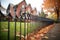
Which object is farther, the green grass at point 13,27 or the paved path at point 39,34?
the paved path at point 39,34

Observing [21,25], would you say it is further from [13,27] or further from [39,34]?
[39,34]

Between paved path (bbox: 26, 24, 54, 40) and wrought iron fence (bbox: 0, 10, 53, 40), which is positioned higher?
wrought iron fence (bbox: 0, 10, 53, 40)

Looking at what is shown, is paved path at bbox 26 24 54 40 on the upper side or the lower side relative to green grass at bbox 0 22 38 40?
lower

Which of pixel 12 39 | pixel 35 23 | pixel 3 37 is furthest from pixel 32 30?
pixel 3 37

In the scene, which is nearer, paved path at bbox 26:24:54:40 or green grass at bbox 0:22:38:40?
green grass at bbox 0:22:38:40

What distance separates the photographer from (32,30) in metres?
2.81

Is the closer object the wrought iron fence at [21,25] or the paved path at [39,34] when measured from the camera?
the wrought iron fence at [21,25]

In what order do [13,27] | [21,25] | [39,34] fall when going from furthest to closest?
[39,34] → [21,25] → [13,27]

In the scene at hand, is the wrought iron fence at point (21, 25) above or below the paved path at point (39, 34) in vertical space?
above

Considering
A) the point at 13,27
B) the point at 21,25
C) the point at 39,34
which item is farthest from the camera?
the point at 39,34

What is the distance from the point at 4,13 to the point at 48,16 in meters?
1.12

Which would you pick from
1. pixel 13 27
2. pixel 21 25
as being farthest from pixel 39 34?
pixel 13 27

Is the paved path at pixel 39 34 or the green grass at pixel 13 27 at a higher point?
the green grass at pixel 13 27

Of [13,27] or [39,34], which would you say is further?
[39,34]
